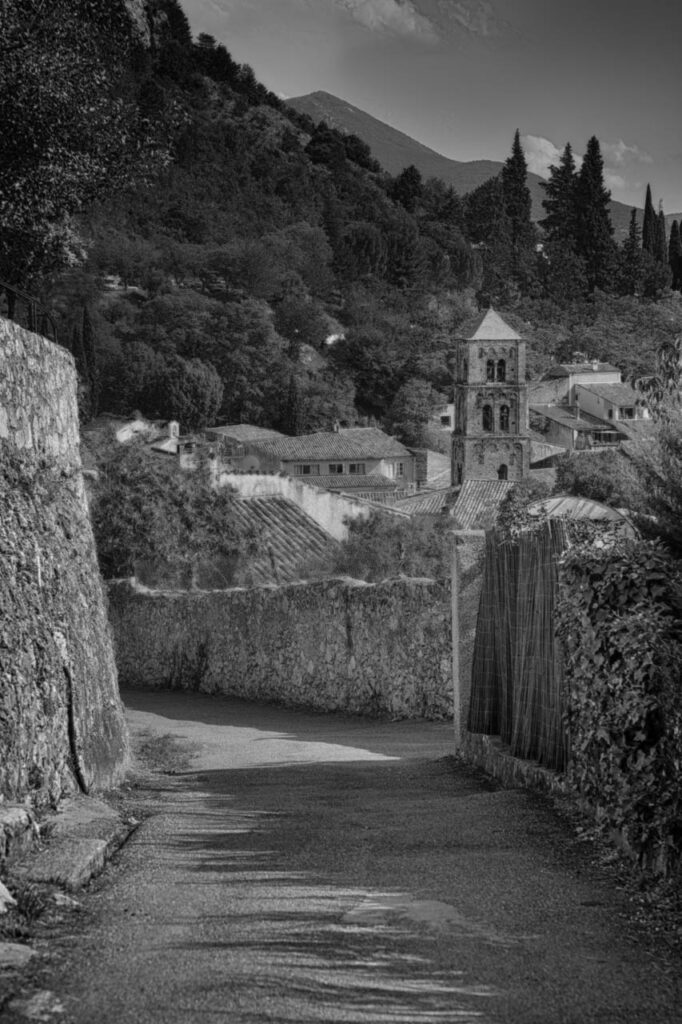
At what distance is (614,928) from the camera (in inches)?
228

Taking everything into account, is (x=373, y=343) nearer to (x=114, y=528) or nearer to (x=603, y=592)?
(x=114, y=528)

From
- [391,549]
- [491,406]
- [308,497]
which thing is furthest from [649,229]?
[308,497]

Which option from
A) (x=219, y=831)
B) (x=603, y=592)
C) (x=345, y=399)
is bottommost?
(x=219, y=831)

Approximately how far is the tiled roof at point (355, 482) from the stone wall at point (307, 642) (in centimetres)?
8774

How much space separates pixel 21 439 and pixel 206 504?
22476mm

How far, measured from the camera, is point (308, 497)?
38.4 m

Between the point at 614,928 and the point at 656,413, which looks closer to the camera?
the point at 614,928

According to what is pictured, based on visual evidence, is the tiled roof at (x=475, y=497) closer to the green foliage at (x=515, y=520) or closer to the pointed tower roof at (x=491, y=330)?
the pointed tower roof at (x=491, y=330)

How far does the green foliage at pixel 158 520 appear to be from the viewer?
30328 millimetres

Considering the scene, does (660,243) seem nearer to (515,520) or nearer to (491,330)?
(491,330)

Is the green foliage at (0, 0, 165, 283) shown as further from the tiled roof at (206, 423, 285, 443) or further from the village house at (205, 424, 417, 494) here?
the tiled roof at (206, 423, 285, 443)

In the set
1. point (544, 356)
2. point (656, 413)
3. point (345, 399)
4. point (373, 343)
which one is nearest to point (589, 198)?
point (544, 356)

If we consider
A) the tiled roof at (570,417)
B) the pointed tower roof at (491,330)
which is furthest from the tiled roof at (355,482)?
the tiled roof at (570,417)

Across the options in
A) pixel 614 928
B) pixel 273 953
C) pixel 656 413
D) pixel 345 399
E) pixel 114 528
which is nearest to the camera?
pixel 273 953
